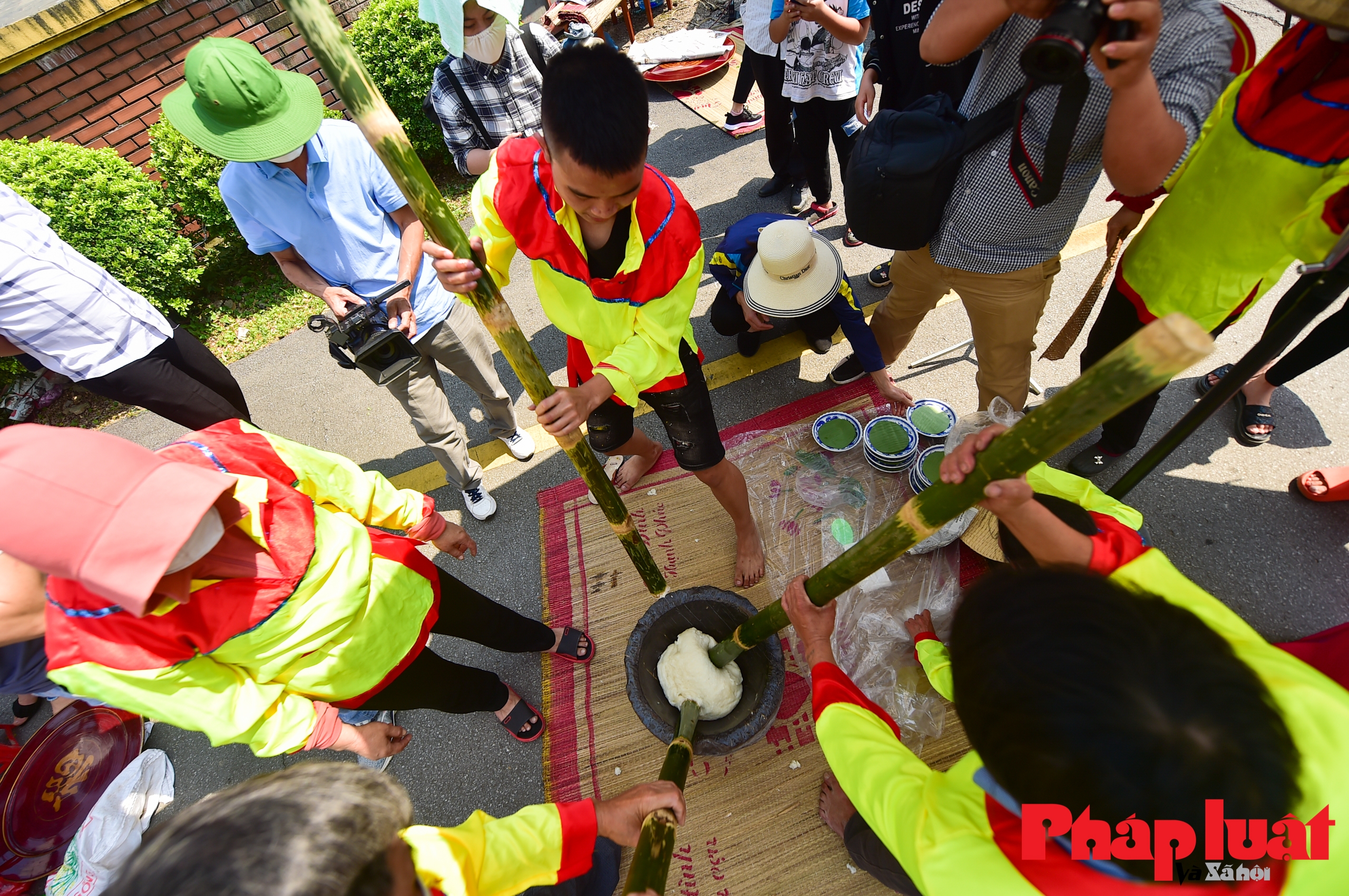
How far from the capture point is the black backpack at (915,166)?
1.67 m

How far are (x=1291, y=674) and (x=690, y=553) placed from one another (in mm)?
1921

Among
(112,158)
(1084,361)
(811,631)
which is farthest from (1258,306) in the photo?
(112,158)

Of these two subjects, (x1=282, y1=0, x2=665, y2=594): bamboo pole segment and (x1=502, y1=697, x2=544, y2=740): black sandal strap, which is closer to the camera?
(x1=282, y1=0, x2=665, y2=594): bamboo pole segment

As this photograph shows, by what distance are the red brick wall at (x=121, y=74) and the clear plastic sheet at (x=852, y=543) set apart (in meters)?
4.96

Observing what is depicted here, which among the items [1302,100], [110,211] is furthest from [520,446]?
[110,211]

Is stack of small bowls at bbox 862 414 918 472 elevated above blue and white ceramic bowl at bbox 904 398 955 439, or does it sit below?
above

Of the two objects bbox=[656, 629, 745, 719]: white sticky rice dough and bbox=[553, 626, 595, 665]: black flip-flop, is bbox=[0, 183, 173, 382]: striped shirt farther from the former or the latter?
bbox=[656, 629, 745, 719]: white sticky rice dough

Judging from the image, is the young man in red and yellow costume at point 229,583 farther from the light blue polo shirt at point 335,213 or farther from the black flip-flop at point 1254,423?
the black flip-flop at point 1254,423

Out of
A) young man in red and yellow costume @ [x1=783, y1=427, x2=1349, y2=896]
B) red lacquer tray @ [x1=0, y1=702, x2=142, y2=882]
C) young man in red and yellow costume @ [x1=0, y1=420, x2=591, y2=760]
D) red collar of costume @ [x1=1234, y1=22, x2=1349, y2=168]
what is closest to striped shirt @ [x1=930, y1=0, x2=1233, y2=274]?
red collar of costume @ [x1=1234, y1=22, x2=1349, y2=168]

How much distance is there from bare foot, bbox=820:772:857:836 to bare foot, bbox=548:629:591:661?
1046 millimetres

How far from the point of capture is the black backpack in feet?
5.49

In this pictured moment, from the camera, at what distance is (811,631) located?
5.20ft

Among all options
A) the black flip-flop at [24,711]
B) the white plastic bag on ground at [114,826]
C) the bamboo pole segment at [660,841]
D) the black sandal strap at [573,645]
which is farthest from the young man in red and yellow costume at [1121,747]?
the black flip-flop at [24,711]

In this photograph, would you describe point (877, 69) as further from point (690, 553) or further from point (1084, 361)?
point (690, 553)
